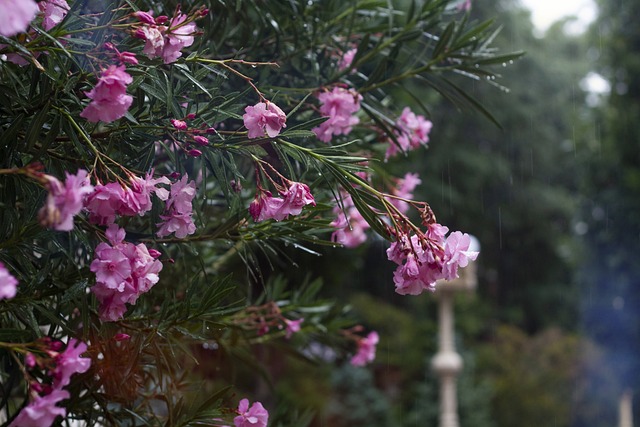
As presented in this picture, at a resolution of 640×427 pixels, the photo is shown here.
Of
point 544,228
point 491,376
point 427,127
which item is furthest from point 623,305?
point 427,127

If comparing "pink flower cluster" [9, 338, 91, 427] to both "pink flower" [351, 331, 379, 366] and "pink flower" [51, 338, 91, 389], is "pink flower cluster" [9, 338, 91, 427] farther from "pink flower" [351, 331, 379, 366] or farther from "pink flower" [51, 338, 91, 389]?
"pink flower" [351, 331, 379, 366]

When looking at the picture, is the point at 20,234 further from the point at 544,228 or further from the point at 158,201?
the point at 544,228

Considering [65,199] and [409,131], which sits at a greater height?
[409,131]

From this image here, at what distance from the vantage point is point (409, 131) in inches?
64.8

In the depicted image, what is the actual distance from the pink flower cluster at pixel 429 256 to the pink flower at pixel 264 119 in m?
0.21

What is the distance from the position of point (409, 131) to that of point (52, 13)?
0.83m

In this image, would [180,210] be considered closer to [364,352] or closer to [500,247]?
[364,352]

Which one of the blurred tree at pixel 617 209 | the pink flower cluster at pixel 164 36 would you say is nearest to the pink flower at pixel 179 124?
the pink flower cluster at pixel 164 36

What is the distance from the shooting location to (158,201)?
114cm

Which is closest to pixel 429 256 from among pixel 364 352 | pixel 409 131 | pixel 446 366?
pixel 409 131

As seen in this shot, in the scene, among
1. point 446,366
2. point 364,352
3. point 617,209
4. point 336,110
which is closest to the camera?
point 336,110

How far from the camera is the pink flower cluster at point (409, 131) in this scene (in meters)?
1.62

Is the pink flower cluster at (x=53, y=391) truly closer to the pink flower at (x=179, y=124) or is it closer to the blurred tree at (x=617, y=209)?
the pink flower at (x=179, y=124)

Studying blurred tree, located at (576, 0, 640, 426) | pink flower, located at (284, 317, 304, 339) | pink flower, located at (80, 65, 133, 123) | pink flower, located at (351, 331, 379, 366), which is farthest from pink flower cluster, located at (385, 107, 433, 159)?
blurred tree, located at (576, 0, 640, 426)
